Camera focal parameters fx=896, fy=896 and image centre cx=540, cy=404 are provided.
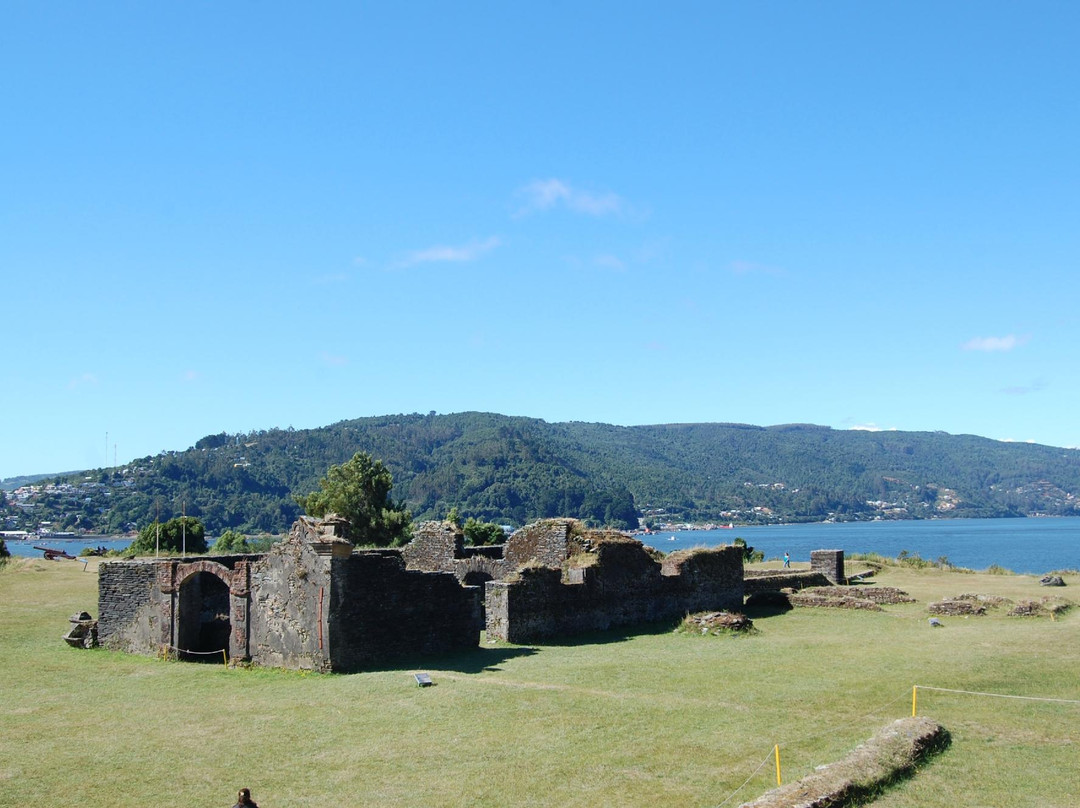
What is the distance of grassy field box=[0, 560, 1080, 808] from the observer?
34.9ft

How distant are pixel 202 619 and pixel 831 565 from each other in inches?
1000

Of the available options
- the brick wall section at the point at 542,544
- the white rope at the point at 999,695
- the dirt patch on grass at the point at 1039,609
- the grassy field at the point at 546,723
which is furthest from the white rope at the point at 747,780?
the dirt patch on grass at the point at 1039,609

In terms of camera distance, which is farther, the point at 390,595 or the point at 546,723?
the point at 390,595

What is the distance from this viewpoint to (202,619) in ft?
72.4

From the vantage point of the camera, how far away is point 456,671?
58.9ft

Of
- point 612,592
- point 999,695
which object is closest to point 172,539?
point 612,592

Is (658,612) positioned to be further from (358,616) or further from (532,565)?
(358,616)

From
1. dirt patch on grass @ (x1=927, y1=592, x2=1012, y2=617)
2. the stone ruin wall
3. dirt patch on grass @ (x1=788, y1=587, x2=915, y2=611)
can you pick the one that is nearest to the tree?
dirt patch on grass @ (x1=788, y1=587, x2=915, y2=611)

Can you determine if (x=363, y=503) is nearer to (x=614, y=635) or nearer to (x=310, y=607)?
(x=614, y=635)

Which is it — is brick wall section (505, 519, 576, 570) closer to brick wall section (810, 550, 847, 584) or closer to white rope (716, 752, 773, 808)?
white rope (716, 752, 773, 808)

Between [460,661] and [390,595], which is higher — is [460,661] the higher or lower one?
the lower one

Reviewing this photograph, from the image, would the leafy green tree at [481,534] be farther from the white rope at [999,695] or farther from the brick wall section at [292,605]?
the white rope at [999,695]

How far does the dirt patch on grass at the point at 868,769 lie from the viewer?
368 inches

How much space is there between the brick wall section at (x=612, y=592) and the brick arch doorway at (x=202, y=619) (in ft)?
21.5
